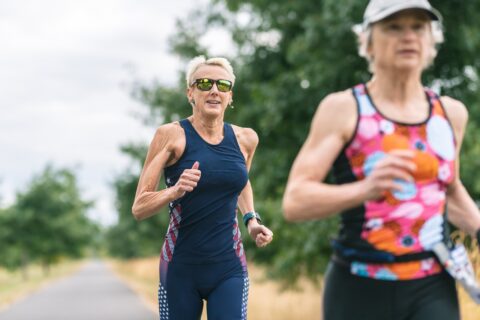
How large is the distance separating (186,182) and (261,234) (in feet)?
2.49

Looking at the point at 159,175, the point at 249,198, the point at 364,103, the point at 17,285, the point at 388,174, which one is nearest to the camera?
the point at 388,174

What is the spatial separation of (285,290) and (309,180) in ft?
43.0

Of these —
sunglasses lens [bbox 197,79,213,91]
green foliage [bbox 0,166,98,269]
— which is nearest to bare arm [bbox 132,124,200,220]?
sunglasses lens [bbox 197,79,213,91]

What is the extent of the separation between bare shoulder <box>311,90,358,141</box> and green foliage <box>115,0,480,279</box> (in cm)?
869

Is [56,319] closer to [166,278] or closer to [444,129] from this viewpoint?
[166,278]

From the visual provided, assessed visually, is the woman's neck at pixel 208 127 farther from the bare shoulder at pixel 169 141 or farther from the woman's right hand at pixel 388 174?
the woman's right hand at pixel 388 174

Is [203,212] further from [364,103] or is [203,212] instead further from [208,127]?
[364,103]

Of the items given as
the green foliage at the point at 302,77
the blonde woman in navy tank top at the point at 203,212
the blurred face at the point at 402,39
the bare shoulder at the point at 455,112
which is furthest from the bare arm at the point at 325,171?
the green foliage at the point at 302,77

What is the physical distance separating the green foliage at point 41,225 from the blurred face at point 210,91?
40.8m

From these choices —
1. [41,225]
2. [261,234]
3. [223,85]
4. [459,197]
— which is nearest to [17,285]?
[41,225]

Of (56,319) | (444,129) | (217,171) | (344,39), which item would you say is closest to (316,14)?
(344,39)

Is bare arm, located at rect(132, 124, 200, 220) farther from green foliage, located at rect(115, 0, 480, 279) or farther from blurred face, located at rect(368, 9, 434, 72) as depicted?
green foliage, located at rect(115, 0, 480, 279)

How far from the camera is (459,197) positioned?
8.46 ft

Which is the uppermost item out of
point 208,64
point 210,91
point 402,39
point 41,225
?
point 41,225
